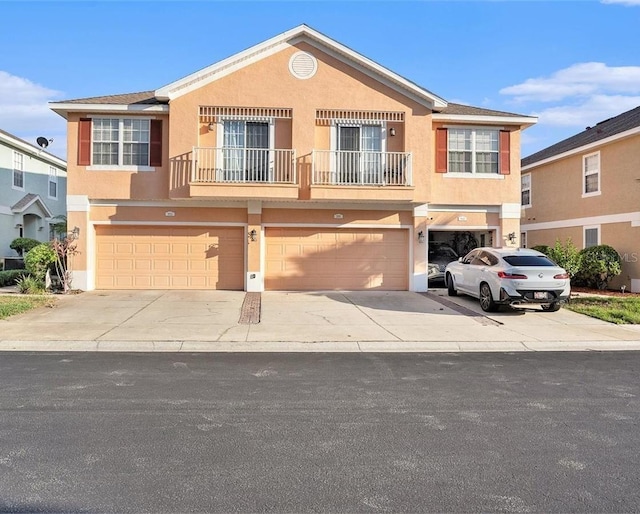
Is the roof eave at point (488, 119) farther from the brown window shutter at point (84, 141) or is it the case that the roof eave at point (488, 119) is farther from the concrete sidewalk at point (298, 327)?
the brown window shutter at point (84, 141)

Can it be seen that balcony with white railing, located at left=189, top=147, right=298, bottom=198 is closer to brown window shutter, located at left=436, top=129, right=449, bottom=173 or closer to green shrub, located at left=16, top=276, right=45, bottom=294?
brown window shutter, located at left=436, top=129, right=449, bottom=173

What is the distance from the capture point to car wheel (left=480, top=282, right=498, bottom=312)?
12.8 meters

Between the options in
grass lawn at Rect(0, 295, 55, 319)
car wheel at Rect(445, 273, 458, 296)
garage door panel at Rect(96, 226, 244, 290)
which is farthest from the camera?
garage door panel at Rect(96, 226, 244, 290)

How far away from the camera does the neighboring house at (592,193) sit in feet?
58.7

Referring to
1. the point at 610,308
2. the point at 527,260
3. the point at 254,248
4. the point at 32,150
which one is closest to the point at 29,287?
the point at 254,248

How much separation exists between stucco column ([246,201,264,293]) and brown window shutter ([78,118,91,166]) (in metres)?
5.61

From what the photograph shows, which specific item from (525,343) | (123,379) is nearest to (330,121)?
(525,343)

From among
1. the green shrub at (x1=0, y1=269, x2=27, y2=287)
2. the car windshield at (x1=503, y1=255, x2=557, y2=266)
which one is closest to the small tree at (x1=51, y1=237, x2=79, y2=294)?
the green shrub at (x1=0, y1=269, x2=27, y2=287)

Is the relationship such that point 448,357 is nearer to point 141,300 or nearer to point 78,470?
point 78,470

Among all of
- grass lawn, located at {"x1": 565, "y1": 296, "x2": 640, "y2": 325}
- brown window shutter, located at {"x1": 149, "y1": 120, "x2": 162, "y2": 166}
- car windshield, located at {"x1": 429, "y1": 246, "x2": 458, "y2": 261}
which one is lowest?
grass lawn, located at {"x1": 565, "y1": 296, "x2": 640, "y2": 325}

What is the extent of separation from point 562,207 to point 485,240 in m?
5.77

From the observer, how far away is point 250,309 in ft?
42.0

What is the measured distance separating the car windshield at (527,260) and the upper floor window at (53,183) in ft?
85.2

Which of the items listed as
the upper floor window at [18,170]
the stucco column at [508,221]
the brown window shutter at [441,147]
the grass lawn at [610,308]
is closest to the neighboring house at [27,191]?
the upper floor window at [18,170]
